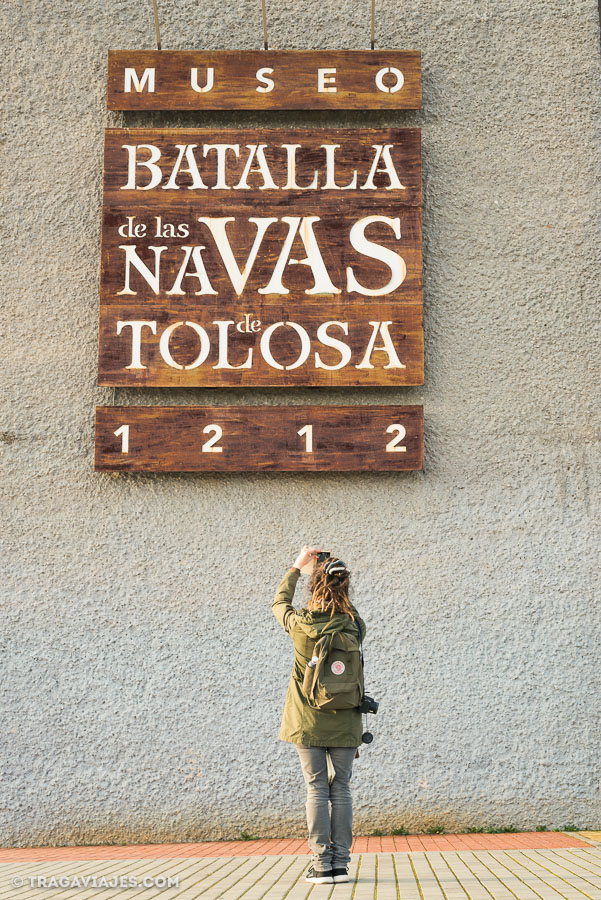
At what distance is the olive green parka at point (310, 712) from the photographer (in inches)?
179

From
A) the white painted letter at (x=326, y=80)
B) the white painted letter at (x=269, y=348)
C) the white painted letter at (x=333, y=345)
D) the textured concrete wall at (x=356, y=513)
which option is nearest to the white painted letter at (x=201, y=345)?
the textured concrete wall at (x=356, y=513)

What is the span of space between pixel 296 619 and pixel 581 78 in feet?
16.3

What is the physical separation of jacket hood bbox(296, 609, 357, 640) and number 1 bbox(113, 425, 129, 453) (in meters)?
2.25

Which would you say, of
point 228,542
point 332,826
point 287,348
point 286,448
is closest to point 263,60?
point 287,348

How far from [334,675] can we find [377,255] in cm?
335

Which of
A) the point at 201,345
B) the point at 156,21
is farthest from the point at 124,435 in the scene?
the point at 156,21

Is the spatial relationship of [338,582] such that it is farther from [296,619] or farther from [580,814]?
[580,814]

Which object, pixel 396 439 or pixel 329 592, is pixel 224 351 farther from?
pixel 329 592

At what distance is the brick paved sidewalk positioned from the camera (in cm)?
433

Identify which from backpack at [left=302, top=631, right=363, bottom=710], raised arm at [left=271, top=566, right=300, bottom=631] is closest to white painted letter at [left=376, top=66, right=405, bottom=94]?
raised arm at [left=271, top=566, right=300, bottom=631]

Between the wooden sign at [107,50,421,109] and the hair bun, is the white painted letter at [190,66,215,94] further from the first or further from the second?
the hair bun

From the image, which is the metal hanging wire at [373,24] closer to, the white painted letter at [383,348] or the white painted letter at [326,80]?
the white painted letter at [326,80]

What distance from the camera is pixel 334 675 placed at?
15.0 ft

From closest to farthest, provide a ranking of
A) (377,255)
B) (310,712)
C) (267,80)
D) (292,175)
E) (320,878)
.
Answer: (320,878) < (310,712) < (377,255) < (292,175) < (267,80)
